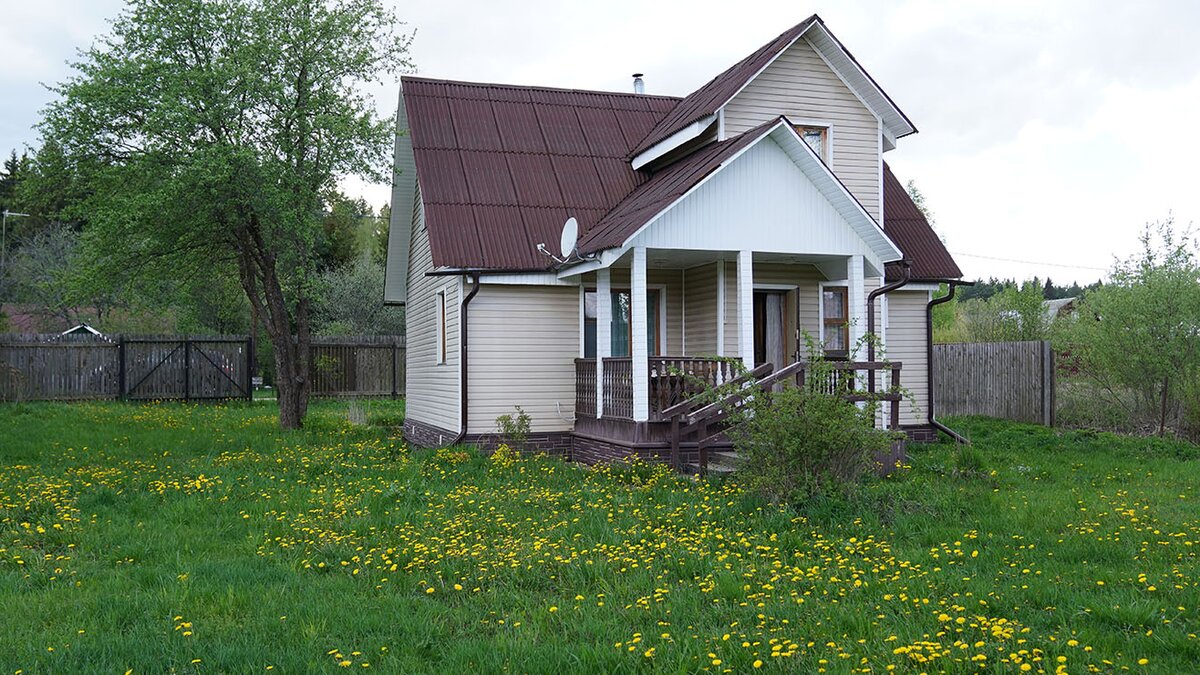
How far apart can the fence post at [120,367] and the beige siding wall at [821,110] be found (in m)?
19.6

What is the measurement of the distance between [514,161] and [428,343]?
376 centimetres

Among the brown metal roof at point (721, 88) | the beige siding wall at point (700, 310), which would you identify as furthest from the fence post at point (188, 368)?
the beige siding wall at point (700, 310)

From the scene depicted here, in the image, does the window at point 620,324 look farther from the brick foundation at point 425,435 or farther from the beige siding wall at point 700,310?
the brick foundation at point 425,435

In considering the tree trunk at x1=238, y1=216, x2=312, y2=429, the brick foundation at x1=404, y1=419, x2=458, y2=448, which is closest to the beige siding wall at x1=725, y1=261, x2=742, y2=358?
the brick foundation at x1=404, y1=419, x2=458, y2=448

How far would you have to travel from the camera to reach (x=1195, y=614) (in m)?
6.20

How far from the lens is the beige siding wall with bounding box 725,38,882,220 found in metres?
16.2

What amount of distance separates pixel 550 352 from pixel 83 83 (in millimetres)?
9015

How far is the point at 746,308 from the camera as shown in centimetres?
1377

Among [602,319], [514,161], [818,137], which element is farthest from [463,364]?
[818,137]

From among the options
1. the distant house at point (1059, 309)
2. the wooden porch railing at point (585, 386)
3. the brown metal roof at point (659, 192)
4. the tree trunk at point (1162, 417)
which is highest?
the brown metal roof at point (659, 192)

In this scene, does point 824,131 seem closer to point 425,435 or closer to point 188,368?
point 425,435

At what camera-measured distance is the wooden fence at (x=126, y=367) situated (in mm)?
26750

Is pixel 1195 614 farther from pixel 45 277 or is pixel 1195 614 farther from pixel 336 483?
pixel 45 277

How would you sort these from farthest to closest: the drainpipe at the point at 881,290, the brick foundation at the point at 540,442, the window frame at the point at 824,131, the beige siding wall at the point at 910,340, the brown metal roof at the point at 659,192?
the beige siding wall at the point at 910,340
the window frame at the point at 824,131
the drainpipe at the point at 881,290
the brick foundation at the point at 540,442
the brown metal roof at the point at 659,192
